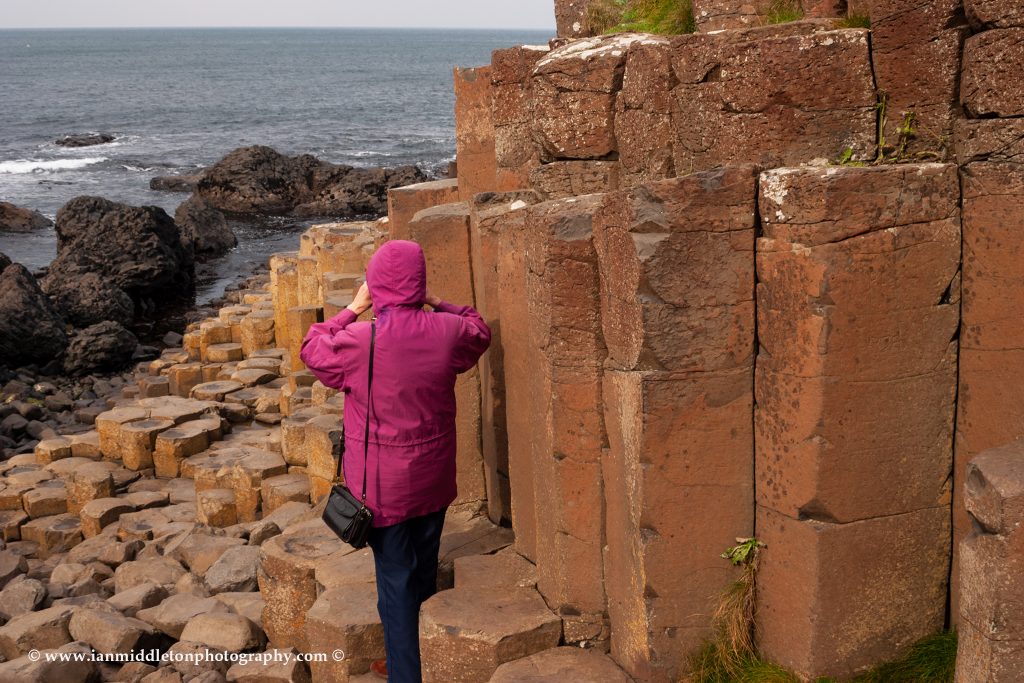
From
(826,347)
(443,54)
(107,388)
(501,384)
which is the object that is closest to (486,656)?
(501,384)

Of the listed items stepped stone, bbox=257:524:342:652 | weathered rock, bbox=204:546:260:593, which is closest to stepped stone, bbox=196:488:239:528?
weathered rock, bbox=204:546:260:593

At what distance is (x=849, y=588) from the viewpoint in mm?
4598

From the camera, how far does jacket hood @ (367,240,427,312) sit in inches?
203

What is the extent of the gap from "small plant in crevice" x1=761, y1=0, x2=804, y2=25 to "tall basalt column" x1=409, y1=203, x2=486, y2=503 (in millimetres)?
2289

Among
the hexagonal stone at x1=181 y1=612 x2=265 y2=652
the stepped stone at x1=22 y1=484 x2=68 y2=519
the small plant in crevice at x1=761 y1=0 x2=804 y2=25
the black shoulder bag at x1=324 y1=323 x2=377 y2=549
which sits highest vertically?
the small plant in crevice at x1=761 y1=0 x2=804 y2=25

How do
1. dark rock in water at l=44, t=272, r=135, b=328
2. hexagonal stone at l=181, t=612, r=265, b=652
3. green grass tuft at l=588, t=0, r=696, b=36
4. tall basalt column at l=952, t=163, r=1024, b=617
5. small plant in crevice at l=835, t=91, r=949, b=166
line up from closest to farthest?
tall basalt column at l=952, t=163, r=1024, b=617 < small plant in crevice at l=835, t=91, r=949, b=166 < green grass tuft at l=588, t=0, r=696, b=36 < hexagonal stone at l=181, t=612, r=265, b=652 < dark rock in water at l=44, t=272, r=135, b=328

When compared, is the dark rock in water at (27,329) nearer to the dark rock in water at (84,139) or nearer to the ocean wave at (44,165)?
the ocean wave at (44,165)

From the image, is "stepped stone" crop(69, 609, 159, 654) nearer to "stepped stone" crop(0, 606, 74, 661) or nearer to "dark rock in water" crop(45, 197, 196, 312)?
"stepped stone" crop(0, 606, 74, 661)

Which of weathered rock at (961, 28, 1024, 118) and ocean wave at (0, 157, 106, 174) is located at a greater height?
weathered rock at (961, 28, 1024, 118)

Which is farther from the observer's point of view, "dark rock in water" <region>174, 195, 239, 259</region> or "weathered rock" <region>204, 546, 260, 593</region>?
"dark rock in water" <region>174, 195, 239, 259</region>

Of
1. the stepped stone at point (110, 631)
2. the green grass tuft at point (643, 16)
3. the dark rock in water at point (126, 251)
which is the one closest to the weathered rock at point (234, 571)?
the stepped stone at point (110, 631)

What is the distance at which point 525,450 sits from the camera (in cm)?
591

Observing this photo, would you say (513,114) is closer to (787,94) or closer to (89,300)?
(787,94)

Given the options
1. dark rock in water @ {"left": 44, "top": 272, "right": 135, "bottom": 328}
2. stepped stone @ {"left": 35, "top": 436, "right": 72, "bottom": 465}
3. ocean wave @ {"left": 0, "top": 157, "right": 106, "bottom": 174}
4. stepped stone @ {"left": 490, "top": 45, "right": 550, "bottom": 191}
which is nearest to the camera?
stepped stone @ {"left": 490, "top": 45, "right": 550, "bottom": 191}
